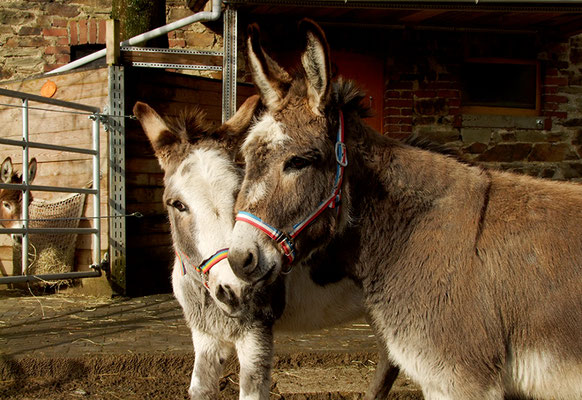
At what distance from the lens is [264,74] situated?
97.2 inches

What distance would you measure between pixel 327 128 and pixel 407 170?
40 cm

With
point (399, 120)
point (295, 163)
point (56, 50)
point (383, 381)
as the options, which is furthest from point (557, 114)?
point (56, 50)

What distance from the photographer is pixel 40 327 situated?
16.1 feet

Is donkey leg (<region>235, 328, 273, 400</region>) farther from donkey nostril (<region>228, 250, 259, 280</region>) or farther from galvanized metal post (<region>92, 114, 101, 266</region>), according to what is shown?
galvanized metal post (<region>92, 114, 101, 266</region>)

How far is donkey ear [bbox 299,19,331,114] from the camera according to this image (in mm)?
2258

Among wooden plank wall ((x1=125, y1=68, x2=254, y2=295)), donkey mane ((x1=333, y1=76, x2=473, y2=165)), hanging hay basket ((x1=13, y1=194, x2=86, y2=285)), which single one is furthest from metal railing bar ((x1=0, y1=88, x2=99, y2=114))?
donkey mane ((x1=333, y1=76, x2=473, y2=165))

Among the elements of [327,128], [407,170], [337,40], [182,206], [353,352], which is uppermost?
[337,40]

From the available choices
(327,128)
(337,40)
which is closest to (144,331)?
(327,128)

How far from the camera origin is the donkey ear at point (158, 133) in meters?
3.32

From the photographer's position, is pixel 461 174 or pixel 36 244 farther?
pixel 36 244

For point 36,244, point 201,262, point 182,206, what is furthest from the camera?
point 36,244

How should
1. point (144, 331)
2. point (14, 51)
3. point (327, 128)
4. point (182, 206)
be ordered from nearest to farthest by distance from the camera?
point (327, 128), point (182, 206), point (144, 331), point (14, 51)

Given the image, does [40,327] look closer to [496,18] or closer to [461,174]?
[461,174]

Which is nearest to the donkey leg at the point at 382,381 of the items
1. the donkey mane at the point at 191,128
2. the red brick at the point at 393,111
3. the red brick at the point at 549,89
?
the donkey mane at the point at 191,128
